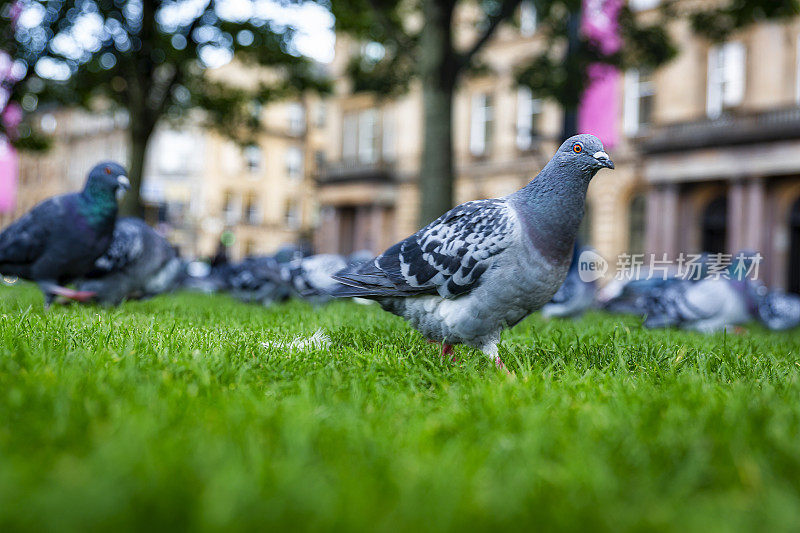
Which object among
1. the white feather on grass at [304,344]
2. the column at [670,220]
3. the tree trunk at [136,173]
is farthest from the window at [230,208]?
the white feather on grass at [304,344]

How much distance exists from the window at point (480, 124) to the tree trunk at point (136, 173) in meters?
18.7

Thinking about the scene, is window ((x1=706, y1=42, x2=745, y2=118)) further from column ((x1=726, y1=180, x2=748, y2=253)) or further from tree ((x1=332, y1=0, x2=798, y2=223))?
tree ((x1=332, y1=0, x2=798, y2=223))

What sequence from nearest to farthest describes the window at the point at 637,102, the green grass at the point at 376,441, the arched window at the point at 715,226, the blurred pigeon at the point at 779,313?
the green grass at the point at 376,441
the blurred pigeon at the point at 779,313
the arched window at the point at 715,226
the window at the point at 637,102

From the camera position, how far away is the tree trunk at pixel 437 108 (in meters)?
10.4

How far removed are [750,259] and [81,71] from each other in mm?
14330

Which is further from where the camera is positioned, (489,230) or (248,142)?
(248,142)

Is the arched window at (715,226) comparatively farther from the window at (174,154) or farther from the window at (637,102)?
the window at (174,154)

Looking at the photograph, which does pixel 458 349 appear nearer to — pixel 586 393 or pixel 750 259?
pixel 586 393

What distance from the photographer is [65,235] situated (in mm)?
5852

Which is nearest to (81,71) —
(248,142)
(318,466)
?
(248,142)

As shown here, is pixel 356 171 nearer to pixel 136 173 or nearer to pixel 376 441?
pixel 136 173

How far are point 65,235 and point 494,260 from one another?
396 centimetres

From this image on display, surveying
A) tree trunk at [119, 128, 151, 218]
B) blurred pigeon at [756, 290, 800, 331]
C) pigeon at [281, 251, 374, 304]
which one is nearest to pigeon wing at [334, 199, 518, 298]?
pigeon at [281, 251, 374, 304]

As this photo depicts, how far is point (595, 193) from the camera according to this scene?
27.2 m
